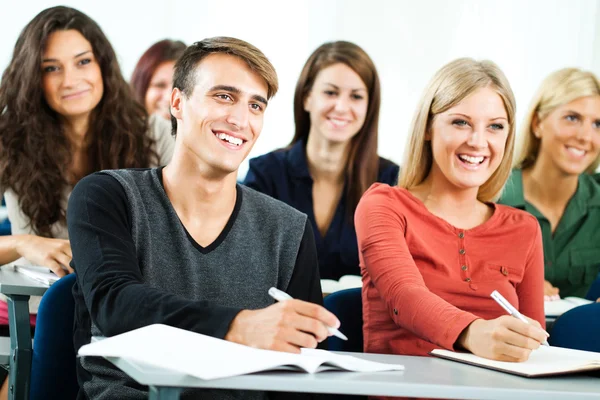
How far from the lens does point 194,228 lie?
5.89 feet

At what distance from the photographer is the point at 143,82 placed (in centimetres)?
485

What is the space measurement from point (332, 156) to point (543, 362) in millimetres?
2060

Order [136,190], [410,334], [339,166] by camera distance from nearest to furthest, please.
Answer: [136,190]
[410,334]
[339,166]

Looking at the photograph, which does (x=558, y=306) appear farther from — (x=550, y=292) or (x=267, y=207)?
(x=267, y=207)

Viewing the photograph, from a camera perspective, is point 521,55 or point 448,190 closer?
point 448,190

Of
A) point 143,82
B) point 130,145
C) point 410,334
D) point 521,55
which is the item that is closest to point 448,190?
point 410,334

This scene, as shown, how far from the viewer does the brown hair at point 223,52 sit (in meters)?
1.86

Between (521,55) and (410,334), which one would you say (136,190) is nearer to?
(410,334)

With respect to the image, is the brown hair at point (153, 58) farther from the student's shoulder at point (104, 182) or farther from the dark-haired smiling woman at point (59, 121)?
the student's shoulder at point (104, 182)

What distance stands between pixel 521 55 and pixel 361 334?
4403 mm

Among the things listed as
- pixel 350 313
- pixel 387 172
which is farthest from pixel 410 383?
pixel 387 172

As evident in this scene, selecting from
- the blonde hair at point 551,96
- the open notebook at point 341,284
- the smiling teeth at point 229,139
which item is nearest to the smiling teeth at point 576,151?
the blonde hair at point 551,96

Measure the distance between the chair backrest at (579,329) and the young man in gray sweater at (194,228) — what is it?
2.13 ft

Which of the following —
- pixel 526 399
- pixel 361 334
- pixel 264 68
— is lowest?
pixel 361 334
